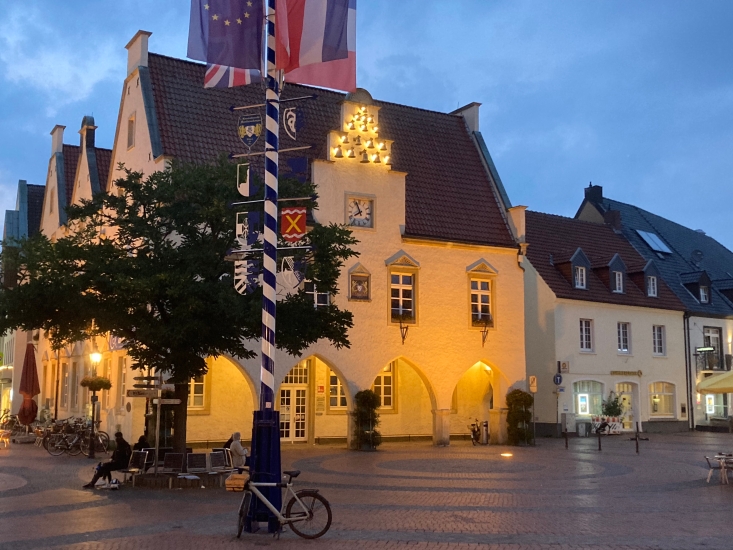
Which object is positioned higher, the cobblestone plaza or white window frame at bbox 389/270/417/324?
white window frame at bbox 389/270/417/324

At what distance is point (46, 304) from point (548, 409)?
25.8m

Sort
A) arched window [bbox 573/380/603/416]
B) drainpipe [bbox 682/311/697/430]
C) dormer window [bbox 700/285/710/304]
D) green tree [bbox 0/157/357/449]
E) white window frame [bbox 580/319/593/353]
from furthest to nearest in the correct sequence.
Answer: dormer window [bbox 700/285/710/304]
drainpipe [bbox 682/311/697/430]
white window frame [bbox 580/319/593/353]
arched window [bbox 573/380/603/416]
green tree [bbox 0/157/357/449]

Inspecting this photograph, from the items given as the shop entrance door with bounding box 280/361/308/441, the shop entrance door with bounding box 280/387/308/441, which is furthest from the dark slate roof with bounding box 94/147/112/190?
the shop entrance door with bounding box 280/387/308/441

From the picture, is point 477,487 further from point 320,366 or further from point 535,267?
point 535,267

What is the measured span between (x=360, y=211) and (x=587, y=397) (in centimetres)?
1514

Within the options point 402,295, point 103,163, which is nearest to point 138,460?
point 402,295

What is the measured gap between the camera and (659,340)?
43.7 metres

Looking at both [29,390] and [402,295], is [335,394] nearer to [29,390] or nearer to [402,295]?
[402,295]

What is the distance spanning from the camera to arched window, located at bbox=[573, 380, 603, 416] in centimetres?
4006

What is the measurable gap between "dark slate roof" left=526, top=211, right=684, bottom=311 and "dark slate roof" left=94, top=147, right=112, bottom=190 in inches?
764

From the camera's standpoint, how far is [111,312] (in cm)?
1908

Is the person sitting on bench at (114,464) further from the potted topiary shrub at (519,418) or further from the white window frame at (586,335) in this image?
the white window frame at (586,335)

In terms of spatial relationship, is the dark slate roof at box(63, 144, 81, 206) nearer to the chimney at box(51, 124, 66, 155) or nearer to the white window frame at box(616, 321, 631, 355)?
the chimney at box(51, 124, 66, 155)

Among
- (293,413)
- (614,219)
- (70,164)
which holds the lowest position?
(293,413)
